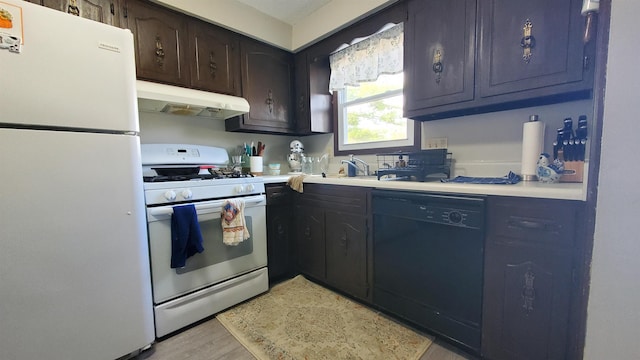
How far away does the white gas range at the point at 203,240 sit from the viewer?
4.81 feet

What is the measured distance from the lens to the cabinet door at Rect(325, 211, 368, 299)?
1759mm

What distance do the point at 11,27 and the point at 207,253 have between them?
1377 mm

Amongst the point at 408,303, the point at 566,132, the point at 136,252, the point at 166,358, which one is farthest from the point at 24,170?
the point at 566,132

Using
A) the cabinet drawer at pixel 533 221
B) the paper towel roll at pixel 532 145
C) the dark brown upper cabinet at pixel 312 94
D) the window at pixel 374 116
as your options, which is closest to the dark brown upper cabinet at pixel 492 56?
the paper towel roll at pixel 532 145

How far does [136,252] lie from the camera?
1.30m

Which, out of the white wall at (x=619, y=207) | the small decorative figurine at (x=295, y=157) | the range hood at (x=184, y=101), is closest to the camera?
the white wall at (x=619, y=207)

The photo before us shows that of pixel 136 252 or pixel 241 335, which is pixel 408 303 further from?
pixel 136 252

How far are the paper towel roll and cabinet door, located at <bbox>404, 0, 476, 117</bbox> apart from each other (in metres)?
0.36

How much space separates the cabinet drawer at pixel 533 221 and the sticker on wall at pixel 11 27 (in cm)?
216

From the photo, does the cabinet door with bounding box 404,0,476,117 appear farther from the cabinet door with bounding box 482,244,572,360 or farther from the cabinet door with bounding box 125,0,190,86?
the cabinet door with bounding box 125,0,190,86

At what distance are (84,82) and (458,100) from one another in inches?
77.9

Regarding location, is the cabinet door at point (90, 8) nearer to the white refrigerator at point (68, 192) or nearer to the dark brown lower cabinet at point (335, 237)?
the white refrigerator at point (68, 192)

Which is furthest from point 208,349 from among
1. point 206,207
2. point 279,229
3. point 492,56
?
point 492,56

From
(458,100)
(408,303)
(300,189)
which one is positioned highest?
(458,100)
